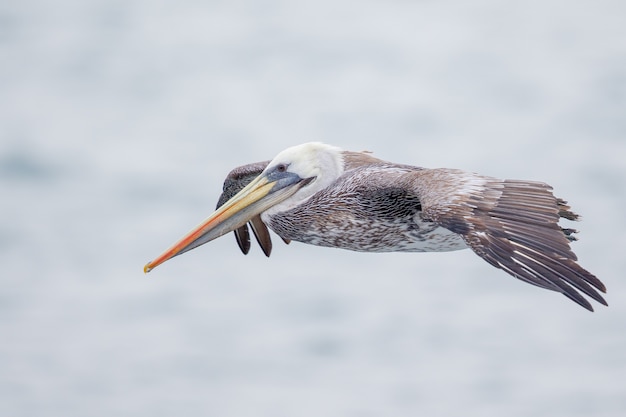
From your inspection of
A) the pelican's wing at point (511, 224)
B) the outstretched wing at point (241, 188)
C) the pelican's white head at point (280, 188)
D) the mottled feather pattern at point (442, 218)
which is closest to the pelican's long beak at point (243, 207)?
the pelican's white head at point (280, 188)

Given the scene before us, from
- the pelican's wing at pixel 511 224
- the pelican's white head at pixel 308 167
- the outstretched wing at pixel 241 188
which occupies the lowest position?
the outstretched wing at pixel 241 188

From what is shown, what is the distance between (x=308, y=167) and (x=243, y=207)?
28.9 inches

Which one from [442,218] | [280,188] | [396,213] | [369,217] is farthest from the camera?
[280,188]

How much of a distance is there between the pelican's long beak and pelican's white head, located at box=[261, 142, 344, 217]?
0.16ft

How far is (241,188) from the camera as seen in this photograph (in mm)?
14922

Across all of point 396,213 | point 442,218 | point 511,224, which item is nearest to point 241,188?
point 396,213

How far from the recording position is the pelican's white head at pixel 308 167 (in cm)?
1358

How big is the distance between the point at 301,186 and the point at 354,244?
2.83 ft

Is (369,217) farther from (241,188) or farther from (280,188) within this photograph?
(241,188)

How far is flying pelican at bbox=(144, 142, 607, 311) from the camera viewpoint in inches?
431

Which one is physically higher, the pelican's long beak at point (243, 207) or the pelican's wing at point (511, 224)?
the pelican's wing at point (511, 224)

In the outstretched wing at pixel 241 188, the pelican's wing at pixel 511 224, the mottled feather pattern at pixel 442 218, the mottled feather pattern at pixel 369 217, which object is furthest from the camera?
the outstretched wing at pixel 241 188

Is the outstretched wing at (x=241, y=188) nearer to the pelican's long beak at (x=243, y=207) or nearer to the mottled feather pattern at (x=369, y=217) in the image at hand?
the pelican's long beak at (x=243, y=207)

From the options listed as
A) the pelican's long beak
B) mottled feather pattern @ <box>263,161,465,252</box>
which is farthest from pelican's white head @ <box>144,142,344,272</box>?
mottled feather pattern @ <box>263,161,465,252</box>
